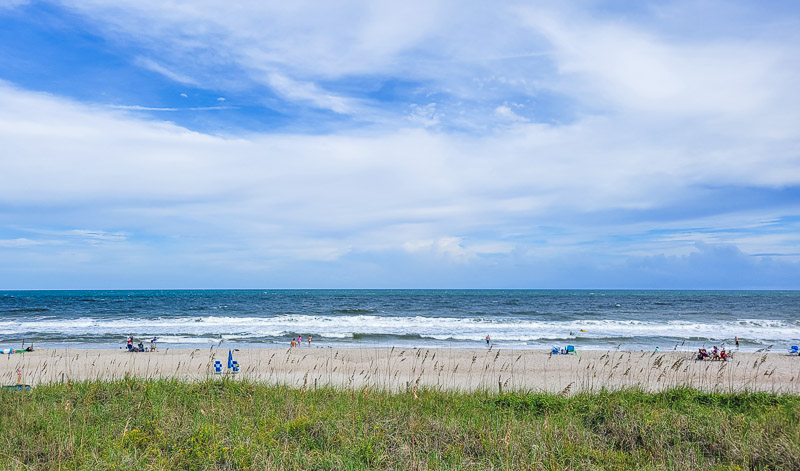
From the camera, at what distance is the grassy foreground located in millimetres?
5109

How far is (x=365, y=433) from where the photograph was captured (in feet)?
18.9

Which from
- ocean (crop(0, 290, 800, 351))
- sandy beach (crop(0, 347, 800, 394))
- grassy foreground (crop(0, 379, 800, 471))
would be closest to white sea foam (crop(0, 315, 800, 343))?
ocean (crop(0, 290, 800, 351))

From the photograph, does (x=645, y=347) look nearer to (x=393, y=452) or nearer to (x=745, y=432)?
(x=745, y=432)

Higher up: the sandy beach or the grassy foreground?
the grassy foreground

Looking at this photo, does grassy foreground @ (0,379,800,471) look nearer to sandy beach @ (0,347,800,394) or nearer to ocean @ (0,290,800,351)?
sandy beach @ (0,347,800,394)

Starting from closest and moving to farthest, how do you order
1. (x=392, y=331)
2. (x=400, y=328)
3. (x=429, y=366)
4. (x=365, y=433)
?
(x=365, y=433) < (x=429, y=366) < (x=392, y=331) < (x=400, y=328)

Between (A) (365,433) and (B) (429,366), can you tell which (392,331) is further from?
(A) (365,433)

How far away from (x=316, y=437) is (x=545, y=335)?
3040cm

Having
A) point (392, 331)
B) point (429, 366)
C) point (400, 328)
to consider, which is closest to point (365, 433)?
point (429, 366)

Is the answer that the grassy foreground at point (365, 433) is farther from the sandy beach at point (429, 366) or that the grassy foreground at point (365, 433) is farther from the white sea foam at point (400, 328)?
the white sea foam at point (400, 328)

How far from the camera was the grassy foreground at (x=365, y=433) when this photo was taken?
5.11m

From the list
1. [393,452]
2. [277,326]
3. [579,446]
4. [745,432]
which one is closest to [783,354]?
[745,432]

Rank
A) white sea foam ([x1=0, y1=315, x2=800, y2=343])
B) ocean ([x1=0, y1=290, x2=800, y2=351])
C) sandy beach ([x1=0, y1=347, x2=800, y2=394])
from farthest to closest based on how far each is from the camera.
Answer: white sea foam ([x1=0, y1=315, x2=800, y2=343])
ocean ([x1=0, y1=290, x2=800, y2=351])
sandy beach ([x1=0, y1=347, x2=800, y2=394])

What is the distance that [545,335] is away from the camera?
33594 millimetres
